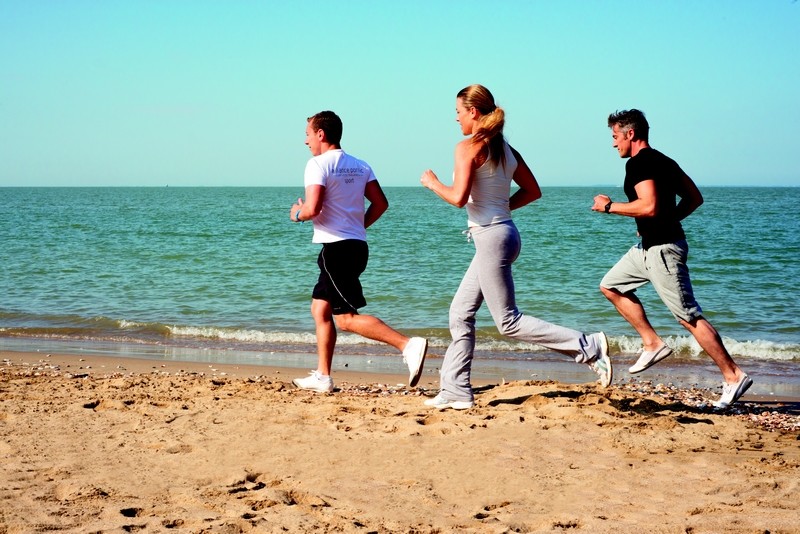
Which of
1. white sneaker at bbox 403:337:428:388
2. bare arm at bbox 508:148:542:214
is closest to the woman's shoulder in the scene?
bare arm at bbox 508:148:542:214

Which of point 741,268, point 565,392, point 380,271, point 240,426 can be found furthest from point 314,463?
point 741,268

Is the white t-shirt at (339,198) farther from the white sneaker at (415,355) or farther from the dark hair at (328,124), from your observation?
the white sneaker at (415,355)

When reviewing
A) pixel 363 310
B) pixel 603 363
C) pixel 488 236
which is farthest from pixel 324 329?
pixel 363 310

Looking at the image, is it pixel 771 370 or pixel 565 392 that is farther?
pixel 771 370

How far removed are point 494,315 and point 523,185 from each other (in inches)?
34.2

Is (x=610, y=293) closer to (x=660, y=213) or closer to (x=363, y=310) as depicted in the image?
(x=660, y=213)

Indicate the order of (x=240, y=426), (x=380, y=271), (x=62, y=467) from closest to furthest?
(x=62, y=467)
(x=240, y=426)
(x=380, y=271)

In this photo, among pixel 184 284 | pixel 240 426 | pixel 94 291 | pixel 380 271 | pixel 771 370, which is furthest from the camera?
pixel 380 271

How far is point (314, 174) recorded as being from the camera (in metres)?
5.79

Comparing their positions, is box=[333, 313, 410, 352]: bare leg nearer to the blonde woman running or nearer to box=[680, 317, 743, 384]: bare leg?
the blonde woman running

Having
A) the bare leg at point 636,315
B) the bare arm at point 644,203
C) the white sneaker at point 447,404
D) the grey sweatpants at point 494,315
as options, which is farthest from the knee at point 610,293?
the white sneaker at point 447,404

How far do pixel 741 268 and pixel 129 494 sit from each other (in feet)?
54.6

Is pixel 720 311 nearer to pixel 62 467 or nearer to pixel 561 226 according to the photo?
pixel 62 467

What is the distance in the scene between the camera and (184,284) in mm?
15023
